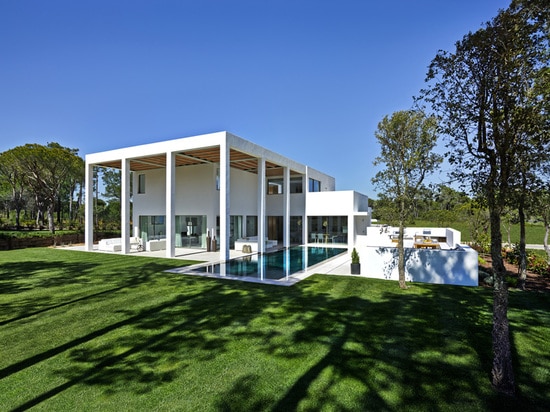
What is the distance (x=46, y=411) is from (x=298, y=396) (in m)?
2.99

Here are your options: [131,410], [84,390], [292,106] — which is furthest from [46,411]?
[292,106]

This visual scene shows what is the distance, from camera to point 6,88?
17.8m

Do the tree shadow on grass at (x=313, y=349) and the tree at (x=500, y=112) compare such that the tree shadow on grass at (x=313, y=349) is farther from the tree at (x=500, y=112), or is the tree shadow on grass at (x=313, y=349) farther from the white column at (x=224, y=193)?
the white column at (x=224, y=193)

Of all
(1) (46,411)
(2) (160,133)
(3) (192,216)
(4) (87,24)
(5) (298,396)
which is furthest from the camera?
(2) (160,133)

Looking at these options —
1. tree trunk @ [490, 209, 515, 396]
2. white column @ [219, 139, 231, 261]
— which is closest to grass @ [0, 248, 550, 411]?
tree trunk @ [490, 209, 515, 396]

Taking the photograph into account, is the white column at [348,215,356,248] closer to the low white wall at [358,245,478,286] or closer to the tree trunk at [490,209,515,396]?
the low white wall at [358,245,478,286]

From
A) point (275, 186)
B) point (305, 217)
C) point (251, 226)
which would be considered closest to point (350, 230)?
point (305, 217)

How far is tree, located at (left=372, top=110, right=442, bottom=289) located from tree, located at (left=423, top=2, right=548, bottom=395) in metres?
4.45

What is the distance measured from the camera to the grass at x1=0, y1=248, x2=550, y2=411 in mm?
3627

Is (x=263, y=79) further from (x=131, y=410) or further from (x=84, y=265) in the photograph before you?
(x=131, y=410)

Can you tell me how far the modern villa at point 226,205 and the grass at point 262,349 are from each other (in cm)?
627

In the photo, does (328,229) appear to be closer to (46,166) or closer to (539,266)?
(539,266)

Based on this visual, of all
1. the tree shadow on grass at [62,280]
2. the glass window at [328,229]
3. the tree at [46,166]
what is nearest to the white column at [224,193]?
the tree shadow on grass at [62,280]

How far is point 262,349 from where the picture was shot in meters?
4.92
